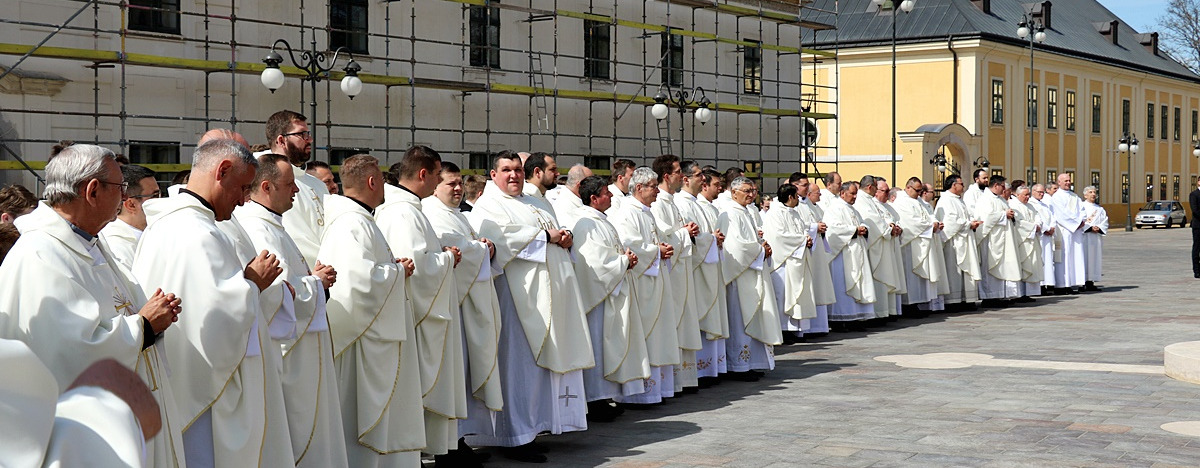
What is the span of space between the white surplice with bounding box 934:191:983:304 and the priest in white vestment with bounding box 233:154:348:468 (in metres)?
13.1

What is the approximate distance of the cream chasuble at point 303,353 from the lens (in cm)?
570

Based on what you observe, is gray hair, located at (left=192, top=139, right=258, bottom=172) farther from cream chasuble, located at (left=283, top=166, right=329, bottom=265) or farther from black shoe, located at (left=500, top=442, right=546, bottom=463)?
black shoe, located at (left=500, top=442, right=546, bottom=463)

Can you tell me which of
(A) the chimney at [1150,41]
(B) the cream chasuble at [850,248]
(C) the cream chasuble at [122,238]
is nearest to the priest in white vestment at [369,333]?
(C) the cream chasuble at [122,238]

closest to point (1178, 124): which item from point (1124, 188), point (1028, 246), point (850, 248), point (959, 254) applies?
point (1124, 188)

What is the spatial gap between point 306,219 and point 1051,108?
4717 centimetres

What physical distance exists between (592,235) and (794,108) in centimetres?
2829

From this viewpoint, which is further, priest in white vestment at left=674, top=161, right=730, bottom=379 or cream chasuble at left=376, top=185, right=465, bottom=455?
priest in white vestment at left=674, top=161, right=730, bottom=379

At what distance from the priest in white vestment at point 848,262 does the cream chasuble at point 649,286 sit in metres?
5.52

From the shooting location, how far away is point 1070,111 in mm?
51438

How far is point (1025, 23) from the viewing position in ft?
130

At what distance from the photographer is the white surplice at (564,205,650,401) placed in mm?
8930

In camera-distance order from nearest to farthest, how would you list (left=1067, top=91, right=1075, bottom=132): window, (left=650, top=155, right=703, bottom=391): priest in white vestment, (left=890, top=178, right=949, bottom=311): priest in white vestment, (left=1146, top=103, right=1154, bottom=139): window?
(left=650, top=155, right=703, bottom=391): priest in white vestment
(left=890, top=178, right=949, bottom=311): priest in white vestment
(left=1067, top=91, right=1075, bottom=132): window
(left=1146, top=103, right=1154, bottom=139): window

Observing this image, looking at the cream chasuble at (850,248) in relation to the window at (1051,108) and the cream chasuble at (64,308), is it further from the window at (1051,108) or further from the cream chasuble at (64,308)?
the window at (1051,108)

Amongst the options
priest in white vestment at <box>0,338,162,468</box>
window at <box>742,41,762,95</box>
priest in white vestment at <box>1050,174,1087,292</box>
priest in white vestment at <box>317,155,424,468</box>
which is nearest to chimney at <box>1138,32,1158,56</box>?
window at <box>742,41,762,95</box>
